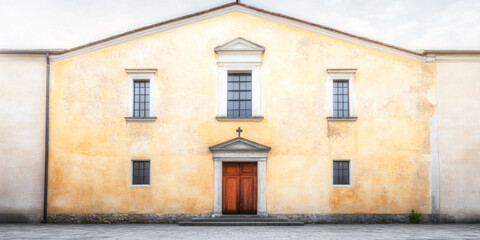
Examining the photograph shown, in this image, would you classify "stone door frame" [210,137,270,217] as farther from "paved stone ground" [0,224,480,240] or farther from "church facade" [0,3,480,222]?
"paved stone ground" [0,224,480,240]

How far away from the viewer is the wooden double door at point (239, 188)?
631 inches

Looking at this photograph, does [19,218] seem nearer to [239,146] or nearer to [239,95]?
[239,146]

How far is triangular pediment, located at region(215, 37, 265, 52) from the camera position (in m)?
16.3

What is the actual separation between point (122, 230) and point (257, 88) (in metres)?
7.47

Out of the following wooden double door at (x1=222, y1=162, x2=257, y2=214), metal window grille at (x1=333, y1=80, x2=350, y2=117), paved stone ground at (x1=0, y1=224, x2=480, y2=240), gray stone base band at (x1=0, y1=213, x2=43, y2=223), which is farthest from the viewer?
metal window grille at (x1=333, y1=80, x2=350, y2=117)

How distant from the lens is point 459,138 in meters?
16.0

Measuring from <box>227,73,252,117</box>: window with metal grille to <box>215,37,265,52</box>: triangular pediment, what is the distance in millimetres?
1067

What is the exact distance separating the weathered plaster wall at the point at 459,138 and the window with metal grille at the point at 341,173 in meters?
3.67

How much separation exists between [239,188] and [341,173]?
4179 millimetres

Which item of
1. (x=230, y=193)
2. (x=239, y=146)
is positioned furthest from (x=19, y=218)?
(x=239, y=146)

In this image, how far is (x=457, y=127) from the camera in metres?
16.0

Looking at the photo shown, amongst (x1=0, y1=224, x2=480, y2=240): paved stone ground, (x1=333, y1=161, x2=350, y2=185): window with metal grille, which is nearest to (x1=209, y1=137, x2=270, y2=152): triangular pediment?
(x1=333, y1=161, x2=350, y2=185): window with metal grille

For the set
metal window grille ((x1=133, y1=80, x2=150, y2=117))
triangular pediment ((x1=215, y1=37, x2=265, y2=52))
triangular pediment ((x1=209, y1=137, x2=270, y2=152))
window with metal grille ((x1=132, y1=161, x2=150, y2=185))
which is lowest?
window with metal grille ((x1=132, y1=161, x2=150, y2=185))

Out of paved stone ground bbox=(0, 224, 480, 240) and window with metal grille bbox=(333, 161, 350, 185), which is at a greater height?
window with metal grille bbox=(333, 161, 350, 185)
